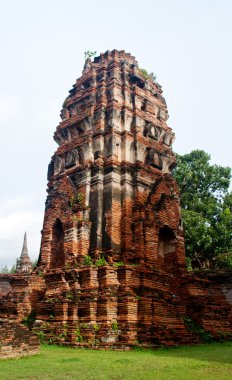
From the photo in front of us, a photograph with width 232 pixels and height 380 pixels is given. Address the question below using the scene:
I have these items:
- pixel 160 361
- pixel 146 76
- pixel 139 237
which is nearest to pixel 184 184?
pixel 146 76

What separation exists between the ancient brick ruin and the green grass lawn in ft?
3.45

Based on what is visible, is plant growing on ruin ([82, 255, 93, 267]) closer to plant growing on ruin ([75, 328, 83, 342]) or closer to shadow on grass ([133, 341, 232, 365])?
plant growing on ruin ([75, 328, 83, 342])

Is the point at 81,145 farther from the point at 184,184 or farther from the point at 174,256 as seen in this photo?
the point at 184,184

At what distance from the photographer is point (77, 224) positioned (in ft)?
38.6

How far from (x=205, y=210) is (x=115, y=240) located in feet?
38.9

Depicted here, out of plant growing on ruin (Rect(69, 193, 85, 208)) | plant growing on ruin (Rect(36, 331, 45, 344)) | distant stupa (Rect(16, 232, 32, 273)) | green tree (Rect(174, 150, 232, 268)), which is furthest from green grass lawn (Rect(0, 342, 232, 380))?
distant stupa (Rect(16, 232, 32, 273))

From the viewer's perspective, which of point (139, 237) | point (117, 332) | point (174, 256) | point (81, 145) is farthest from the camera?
point (81, 145)

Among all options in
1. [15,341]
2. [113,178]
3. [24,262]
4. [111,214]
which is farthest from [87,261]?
[24,262]

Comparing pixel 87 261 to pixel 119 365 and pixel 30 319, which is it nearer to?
pixel 30 319

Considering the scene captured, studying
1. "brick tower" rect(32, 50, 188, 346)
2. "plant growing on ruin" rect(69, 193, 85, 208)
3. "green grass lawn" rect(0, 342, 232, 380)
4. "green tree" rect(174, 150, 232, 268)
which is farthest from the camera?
"green tree" rect(174, 150, 232, 268)

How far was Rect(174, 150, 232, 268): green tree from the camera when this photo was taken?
66.9 feet

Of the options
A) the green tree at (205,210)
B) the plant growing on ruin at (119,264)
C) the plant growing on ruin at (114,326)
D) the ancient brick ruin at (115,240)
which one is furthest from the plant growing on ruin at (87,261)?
the green tree at (205,210)

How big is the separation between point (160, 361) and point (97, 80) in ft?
38.7

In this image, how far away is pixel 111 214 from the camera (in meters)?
11.7
